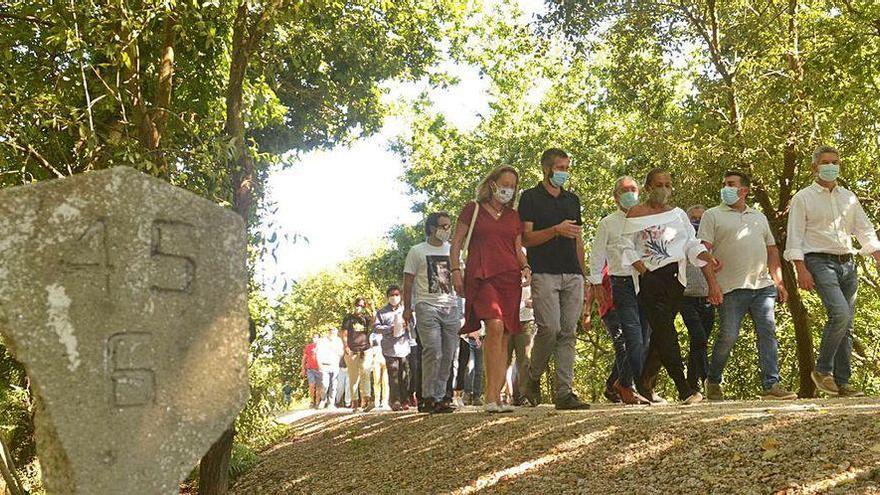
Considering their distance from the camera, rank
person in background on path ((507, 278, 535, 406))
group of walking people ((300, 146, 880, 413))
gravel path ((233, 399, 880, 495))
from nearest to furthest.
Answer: gravel path ((233, 399, 880, 495)) → group of walking people ((300, 146, 880, 413)) → person in background on path ((507, 278, 535, 406))

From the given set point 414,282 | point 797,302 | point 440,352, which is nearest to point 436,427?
point 440,352

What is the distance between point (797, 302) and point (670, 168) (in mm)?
3001

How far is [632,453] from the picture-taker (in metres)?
6.16

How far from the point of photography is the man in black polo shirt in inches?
326

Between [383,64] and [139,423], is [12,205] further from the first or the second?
[383,64]

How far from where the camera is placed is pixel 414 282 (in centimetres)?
1034

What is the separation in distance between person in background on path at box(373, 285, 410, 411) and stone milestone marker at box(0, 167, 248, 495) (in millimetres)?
9382

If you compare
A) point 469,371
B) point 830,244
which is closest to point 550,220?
point 830,244

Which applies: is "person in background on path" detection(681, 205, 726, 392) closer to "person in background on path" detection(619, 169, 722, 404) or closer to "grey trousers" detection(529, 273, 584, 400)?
"person in background on path" detection(619, 169, 722, 404)

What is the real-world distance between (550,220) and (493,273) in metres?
0.70

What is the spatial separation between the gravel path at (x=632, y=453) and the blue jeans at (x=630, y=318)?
787 mm

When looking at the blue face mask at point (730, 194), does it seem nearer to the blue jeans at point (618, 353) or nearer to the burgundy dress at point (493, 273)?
the blue jeans at point (618, 353)

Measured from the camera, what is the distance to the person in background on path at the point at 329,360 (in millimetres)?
21219

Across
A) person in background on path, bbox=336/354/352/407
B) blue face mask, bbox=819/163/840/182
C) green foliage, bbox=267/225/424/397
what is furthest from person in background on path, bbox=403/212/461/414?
green foliage, bbox=267/225/424/397
